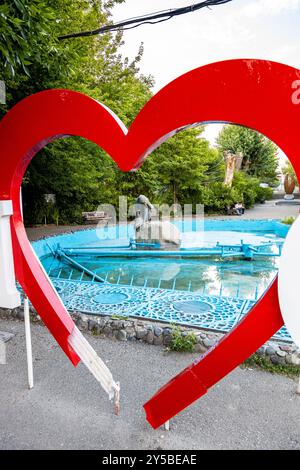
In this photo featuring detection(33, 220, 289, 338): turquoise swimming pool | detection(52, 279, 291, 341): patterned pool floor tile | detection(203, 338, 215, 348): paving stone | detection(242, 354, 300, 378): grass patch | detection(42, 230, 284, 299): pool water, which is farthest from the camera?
detection(42, 230, 284, 299): pool water

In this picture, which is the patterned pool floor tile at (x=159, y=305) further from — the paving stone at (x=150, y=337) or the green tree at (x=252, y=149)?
the green tree at (x=252, y=149)

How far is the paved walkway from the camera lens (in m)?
2.55

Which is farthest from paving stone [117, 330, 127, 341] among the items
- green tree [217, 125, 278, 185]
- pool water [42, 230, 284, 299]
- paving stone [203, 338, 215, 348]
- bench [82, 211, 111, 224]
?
green tree [217, 125, 278, 185]

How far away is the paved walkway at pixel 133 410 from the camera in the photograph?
255cm

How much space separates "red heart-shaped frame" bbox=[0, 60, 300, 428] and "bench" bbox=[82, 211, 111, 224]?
514 inches

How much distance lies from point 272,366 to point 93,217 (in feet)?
43.3

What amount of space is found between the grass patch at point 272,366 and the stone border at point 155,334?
0.11 ft

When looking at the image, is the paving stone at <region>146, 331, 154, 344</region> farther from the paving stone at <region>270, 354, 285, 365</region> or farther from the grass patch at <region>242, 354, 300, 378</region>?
the paving stone at <region>270, 354, 285, 365</region>

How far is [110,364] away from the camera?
12.0 feet

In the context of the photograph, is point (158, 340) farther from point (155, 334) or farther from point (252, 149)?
point (252, 149)

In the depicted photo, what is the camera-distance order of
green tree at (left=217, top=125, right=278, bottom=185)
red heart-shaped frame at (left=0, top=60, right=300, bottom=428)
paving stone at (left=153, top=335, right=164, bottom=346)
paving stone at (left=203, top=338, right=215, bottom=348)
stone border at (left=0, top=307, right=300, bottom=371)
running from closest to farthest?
red heart-shaped frame at (left=0, top=60, right=300, bottom=428) < stone border at (left=0, top=307, right=300, bottom=371) < paving stone at (left=203, top=338, right=215, bottom=348) < paving stone at (left=153, top=335, right=164, bottom=346) < green tree at (left=217, top=125, right=278, bottom=185)

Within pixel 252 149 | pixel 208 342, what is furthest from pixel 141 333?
pixel 252 149

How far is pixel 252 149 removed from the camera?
28031 mm

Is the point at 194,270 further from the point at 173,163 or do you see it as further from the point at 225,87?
the point at 173,163
